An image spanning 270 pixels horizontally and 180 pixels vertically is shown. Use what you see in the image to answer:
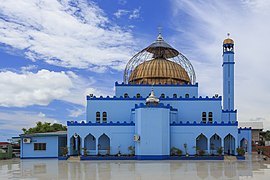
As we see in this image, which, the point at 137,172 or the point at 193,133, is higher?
the point at 193,133

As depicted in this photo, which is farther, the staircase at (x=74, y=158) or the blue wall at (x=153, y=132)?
the blue wall at (x=153, y=132)

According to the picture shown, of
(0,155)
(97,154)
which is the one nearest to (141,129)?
(97,154)

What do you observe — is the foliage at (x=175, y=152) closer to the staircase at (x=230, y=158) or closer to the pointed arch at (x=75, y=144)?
the staircase at (x=230, y=158)

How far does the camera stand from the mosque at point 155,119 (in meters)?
29.5

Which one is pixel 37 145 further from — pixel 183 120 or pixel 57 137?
pixel 183 120

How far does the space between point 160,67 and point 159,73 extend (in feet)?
2.20

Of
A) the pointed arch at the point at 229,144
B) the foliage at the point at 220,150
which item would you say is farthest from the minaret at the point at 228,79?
the foliage at the point at 220,150

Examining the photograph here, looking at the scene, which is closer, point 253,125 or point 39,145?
point 39,145

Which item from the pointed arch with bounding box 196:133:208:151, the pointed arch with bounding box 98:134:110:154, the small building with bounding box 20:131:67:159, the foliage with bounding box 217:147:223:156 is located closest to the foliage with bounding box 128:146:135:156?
the pointed arch with bounding box 98:134:110:154

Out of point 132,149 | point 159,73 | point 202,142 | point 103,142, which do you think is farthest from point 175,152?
point 159,73

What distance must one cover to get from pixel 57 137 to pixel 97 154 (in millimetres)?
4393

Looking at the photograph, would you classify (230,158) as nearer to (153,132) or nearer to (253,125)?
(153,132)

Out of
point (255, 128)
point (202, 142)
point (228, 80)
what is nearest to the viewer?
point (202, 142)

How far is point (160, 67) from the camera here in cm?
3709
